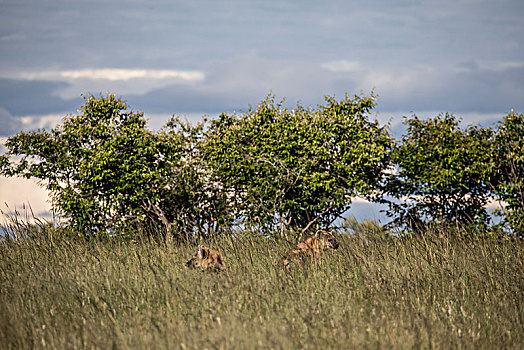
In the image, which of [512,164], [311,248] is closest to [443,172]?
[512,164]

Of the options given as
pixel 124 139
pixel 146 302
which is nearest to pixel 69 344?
pixel 146 302

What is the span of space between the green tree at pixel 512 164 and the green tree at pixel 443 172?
0.27 m

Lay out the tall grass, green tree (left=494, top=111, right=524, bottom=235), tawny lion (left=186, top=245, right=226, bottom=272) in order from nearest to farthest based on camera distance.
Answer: the tall grass < tawny lion (left=186, top=245, right=226, bottom=272) < green tree (left=494, top=111, right=524, bottom=235)

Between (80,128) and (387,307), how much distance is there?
399 inches

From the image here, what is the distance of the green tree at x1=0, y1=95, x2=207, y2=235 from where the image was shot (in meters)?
12.7

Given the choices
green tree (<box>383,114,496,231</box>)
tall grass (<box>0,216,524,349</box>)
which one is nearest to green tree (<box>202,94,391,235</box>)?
green tree (<box>383,114,496,231</box>)

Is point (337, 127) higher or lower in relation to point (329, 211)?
higher

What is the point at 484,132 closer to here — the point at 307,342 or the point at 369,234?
the point at 369,234

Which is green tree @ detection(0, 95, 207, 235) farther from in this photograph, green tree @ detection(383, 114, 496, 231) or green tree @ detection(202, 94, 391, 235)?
green tree @ detection(383, 114, 496, 231)

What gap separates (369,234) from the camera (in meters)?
8.70

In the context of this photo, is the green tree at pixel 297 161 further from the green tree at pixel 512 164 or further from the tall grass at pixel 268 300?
the tall grass at pixel 268 300

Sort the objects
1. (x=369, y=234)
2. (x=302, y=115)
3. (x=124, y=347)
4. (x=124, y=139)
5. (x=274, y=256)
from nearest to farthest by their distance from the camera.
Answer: (x=124, y=347)
(x=274, y=256)
(x=369, y=234)
(x=124, y=139)
(x=302, y=115)

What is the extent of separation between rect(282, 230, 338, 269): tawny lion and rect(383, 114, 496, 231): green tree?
5549mm

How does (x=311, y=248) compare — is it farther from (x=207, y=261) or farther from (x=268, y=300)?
(x=268, y=300)
